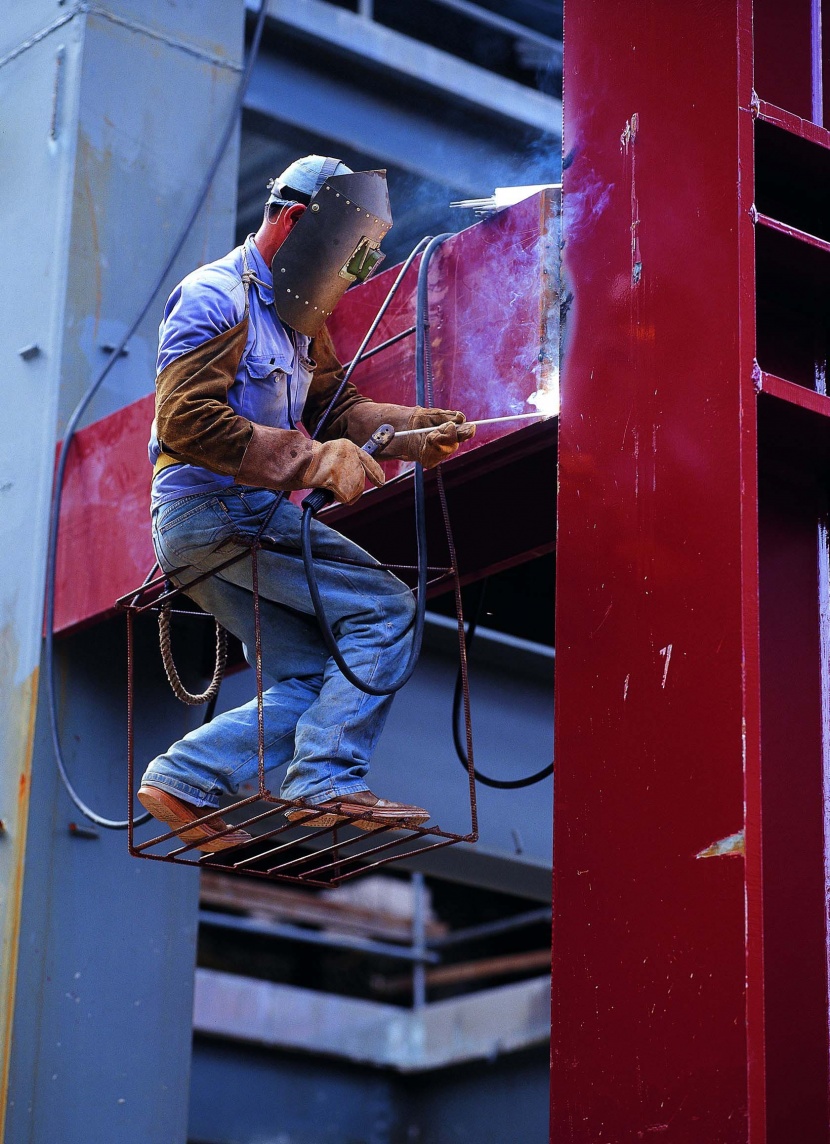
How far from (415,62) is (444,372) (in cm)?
512

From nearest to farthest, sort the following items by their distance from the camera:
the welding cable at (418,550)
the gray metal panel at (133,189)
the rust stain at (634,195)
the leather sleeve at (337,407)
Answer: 1. the welding cable at (418,550)
2. the rust stain at (634,195)
3. the leather sleeve at (337,407)
4. the gray metal panel at (133,189)

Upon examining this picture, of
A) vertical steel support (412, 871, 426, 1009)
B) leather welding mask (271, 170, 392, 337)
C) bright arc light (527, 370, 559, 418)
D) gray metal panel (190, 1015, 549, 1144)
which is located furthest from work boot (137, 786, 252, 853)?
vertical steel support (412, 871, 426, 1009)

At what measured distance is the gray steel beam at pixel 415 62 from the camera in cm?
1037

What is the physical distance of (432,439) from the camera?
553 centimetres

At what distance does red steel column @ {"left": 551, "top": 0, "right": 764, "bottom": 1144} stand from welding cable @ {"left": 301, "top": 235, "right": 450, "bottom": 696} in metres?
0.43

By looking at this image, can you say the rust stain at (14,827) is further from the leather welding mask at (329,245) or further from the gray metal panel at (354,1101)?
the gray metal panel at (354,1101)

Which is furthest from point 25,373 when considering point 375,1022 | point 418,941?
point 418,941

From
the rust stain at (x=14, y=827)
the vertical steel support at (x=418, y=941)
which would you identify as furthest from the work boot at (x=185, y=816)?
the vertical steel support at (x=418, y=941)

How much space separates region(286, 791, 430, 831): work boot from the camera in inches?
201

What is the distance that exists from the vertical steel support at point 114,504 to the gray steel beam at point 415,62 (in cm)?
93

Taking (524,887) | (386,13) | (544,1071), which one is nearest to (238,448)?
(524,887)

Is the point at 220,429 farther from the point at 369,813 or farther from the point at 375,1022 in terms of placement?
the point at 375,1022

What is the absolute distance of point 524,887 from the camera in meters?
11.1

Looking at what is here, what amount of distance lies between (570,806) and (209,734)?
113 cm
